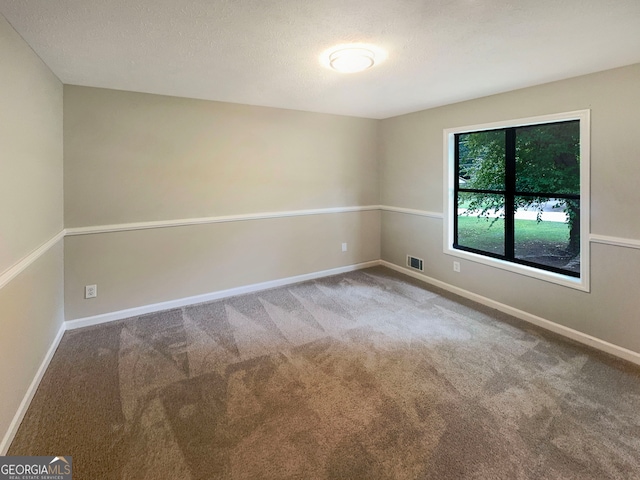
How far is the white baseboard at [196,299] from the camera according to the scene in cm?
318

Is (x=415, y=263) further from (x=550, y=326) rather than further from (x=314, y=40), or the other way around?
(x=314, y=40)

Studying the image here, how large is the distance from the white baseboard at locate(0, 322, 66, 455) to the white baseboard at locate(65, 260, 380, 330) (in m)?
0.34

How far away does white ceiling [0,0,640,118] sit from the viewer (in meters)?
1.66

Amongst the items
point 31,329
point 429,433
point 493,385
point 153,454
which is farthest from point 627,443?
point 31,329

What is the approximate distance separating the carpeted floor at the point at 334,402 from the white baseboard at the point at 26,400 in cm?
4

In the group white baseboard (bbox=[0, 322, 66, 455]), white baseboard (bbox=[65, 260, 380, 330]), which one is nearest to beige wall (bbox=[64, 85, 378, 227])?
white baseboard (bbox=[65, 260, 380, 330])

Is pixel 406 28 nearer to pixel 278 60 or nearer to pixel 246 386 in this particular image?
pixel 278 60

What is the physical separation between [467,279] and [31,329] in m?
4.02

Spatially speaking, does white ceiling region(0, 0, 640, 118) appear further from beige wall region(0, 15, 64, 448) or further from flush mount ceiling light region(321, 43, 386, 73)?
beige wall region(0, 15, 64, 448)

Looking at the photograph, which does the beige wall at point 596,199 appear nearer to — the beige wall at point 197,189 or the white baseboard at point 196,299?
the beige wall at point 197,189

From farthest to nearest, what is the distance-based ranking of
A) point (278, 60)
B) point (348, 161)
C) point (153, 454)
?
1. point (348, 161)
2. point (278, 60)
3. point (153, 454)

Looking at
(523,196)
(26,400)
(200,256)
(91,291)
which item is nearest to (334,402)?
(26,400)

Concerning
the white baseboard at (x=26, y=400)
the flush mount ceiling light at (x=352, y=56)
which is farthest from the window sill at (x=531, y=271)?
the white baseboard at (x=26, y=400)

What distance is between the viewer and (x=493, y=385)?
87.4 inches
